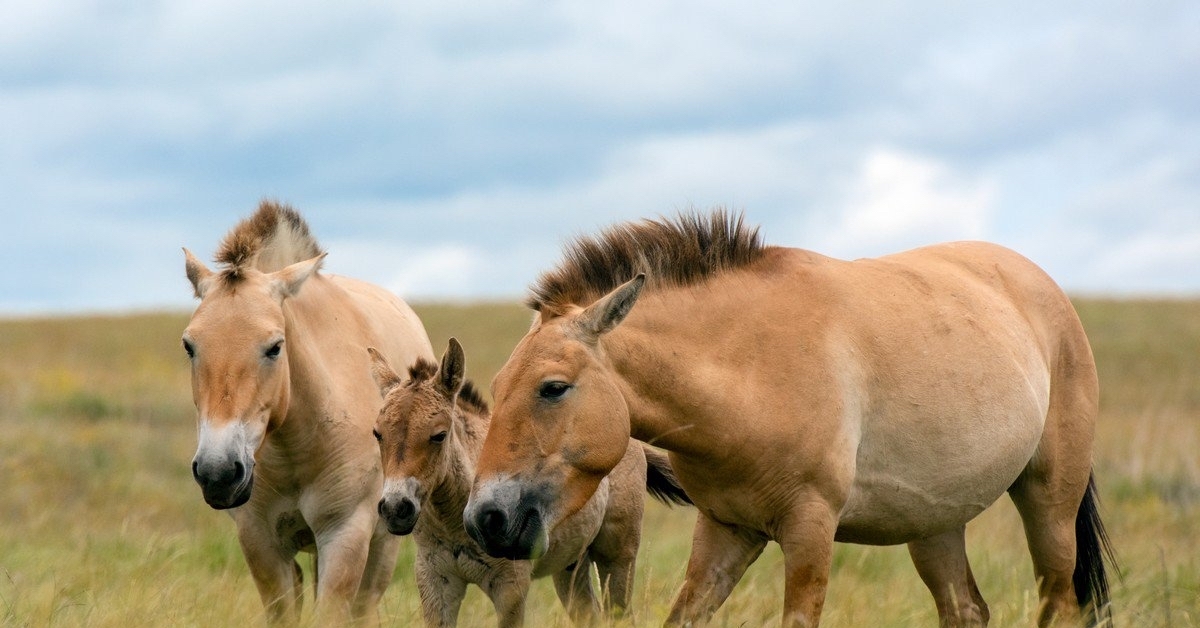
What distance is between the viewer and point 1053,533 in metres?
6.55

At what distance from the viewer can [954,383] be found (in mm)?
5648

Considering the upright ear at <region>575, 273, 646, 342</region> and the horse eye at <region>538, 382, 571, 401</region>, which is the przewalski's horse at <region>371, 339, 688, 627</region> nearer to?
the horse eye at <region>538, 382, 571, 401</region>

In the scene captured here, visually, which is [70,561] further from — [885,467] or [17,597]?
[885,467]

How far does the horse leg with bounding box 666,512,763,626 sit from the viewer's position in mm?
5324

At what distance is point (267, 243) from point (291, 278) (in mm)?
640

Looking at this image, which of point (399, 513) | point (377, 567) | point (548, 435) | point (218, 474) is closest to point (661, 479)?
point (377, 567)

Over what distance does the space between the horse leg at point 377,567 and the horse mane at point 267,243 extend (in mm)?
1513

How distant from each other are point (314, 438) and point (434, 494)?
2.45 feet

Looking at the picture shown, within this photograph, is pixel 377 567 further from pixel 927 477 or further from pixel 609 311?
pixel 927 477

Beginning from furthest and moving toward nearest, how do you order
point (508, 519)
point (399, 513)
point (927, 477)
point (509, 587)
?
point (509, 587) < point (927, 477) < point (399, 513) < point (508, 519)

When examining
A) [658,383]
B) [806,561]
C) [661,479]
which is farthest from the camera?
[661,479]

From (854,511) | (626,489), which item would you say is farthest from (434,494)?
(854,511)

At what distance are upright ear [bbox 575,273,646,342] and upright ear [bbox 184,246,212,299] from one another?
7.09 ft

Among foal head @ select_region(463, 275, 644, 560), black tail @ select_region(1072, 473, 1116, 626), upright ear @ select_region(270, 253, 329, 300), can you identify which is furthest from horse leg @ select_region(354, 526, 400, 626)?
black tail @ select_region(1072, 473, 1116, 626)
